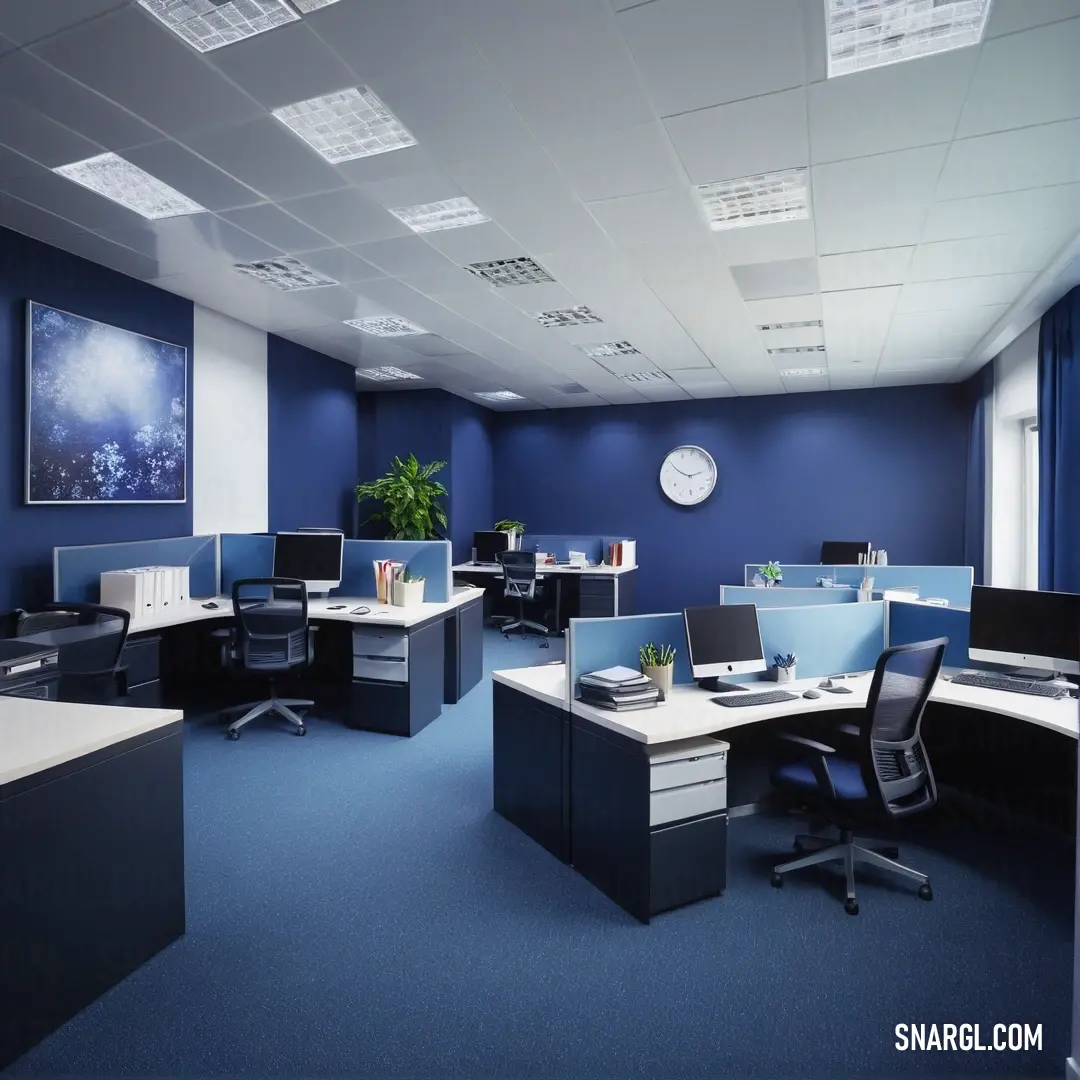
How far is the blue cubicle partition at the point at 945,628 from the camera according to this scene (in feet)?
9.91

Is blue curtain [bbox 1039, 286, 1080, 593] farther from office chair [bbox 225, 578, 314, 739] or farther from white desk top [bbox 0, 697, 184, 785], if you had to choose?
white desk top [bbox 0, 697, 184, 785]

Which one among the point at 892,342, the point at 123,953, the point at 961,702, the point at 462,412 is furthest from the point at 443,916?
the point at 462,412

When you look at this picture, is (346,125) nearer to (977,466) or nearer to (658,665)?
(658,665)

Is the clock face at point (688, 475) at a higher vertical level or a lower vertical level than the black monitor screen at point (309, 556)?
higher

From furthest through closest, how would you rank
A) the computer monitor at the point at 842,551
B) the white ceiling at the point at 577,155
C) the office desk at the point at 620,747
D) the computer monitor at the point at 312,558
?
the computer monitor at the point at 842,551 < the computer monitor at the point at 312,558 < the office desk at the point at 620,747 < the white ceiling at the point at 577,155

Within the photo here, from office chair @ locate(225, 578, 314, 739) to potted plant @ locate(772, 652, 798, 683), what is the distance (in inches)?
97.9

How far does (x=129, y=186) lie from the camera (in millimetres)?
3131

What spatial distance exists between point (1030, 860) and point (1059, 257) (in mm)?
2957

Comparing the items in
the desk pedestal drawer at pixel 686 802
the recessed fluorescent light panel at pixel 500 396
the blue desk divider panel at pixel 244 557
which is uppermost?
the recessed fluorescent light panel at pixel 500 396

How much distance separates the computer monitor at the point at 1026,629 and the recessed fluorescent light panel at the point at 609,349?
11.5 ft

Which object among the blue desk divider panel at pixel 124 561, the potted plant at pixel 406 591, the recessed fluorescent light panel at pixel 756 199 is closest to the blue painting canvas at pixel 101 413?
the blue desk divider panel at pixel 124 561

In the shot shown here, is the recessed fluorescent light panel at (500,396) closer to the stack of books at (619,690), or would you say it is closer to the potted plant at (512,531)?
the potted plant at (512,531)

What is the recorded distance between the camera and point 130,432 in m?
4.20

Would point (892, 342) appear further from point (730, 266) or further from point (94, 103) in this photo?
point (94, 103)
